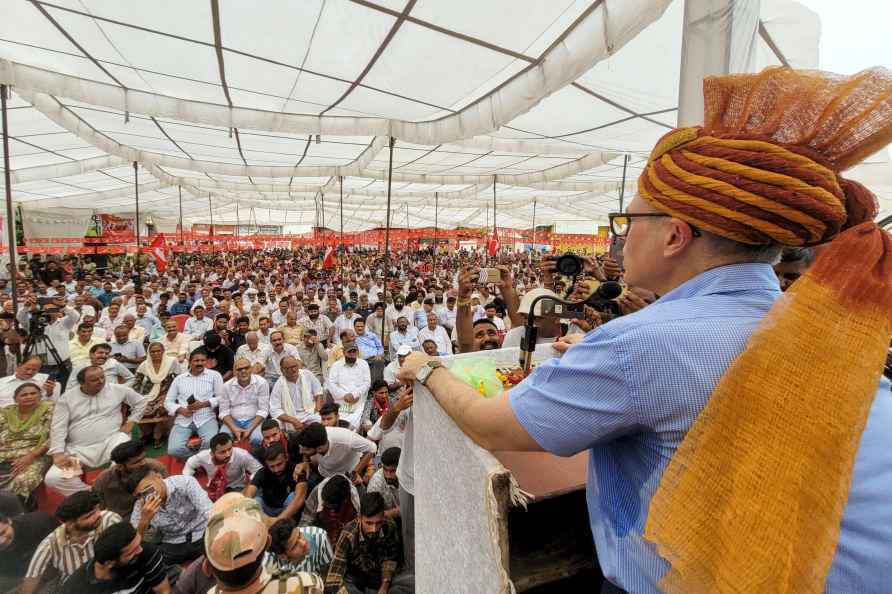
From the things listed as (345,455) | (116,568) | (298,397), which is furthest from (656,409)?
(298,397)

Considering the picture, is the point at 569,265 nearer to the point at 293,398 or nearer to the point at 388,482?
the point at 388,482

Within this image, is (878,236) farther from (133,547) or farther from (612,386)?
(133,547)

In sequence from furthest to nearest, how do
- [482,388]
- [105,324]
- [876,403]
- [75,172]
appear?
[75,172]
[105,324]
[482,388]
[876,403]

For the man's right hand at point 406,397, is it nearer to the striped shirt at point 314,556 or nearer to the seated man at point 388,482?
the seated man at point 388,482

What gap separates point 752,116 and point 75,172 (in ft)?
45.8

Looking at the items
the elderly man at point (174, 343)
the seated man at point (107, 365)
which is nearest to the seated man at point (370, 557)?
the seated man at point (107, 365)

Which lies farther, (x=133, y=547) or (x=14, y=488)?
(x=14, y=488)

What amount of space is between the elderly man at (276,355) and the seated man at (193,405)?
91 cm

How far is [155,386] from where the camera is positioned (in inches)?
218

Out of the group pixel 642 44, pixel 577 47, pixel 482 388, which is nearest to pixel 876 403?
pixel 482 388

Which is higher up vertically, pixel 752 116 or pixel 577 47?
pixel 577 47

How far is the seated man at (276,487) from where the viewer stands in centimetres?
371

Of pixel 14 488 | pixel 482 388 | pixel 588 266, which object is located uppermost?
pixel 588 266

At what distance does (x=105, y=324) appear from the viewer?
307 inches
